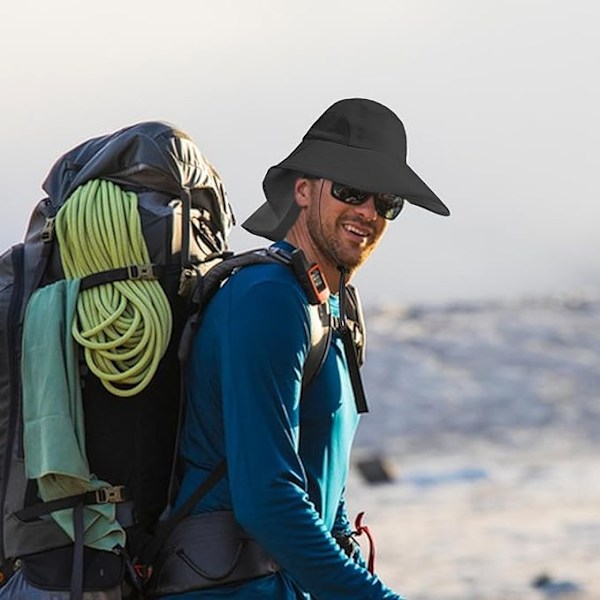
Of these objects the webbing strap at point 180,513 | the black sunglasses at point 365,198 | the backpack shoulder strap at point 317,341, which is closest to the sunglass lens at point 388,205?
the black sunglasses at point 365,198

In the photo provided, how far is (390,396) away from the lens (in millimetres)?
23094

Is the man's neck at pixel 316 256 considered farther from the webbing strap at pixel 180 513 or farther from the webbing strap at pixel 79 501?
the webbing strap at pixel 79 501

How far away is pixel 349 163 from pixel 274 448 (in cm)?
63

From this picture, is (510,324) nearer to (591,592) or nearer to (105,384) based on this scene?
(591,592)

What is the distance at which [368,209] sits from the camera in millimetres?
3334

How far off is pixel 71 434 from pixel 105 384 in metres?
0.11

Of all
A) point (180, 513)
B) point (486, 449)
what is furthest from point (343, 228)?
point (486, 449)

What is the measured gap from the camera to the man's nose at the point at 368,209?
3328 mm

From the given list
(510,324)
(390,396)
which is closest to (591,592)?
(390,396)

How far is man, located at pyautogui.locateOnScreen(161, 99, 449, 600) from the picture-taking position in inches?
120

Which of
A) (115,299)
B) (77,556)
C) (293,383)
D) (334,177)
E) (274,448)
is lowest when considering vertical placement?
(77,556)

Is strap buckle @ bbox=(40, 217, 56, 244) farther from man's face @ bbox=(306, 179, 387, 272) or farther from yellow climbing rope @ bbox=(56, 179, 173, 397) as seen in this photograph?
man's face @ bbox=(306, 179, 387, 272)

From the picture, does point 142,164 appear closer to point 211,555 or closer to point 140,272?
point 140,272

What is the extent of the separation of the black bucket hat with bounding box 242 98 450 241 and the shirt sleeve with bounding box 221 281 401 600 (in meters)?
0.36
